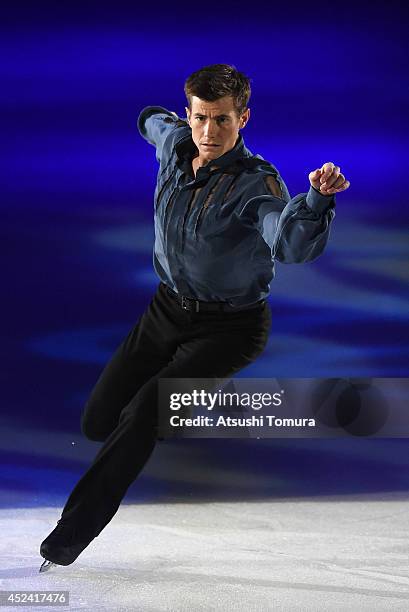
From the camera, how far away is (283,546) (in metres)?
4.22

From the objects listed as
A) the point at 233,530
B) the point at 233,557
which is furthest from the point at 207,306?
the point at 233,530

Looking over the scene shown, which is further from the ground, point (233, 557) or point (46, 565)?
point (46, 565)

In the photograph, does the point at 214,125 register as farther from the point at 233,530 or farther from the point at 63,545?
the point at 233,530

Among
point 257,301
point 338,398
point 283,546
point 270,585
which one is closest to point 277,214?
point 257,301

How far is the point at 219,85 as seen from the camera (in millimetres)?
3256

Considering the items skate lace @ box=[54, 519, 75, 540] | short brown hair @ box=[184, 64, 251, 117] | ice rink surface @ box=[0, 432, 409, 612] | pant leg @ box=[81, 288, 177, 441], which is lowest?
ice rink surface @ box=[0, 432, 409, 612]

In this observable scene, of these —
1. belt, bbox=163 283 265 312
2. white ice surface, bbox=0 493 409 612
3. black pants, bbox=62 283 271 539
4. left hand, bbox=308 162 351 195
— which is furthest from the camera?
white ice surface, bbox=0 493 409 612

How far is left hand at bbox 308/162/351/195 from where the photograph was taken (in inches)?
103

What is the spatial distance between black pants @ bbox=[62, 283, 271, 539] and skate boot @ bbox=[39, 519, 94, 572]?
0.08 feet

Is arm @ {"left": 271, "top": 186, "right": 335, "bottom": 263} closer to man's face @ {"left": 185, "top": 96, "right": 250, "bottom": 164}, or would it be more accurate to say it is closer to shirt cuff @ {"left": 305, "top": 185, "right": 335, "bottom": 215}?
shirt cuff @ {"left": 305, "top": 185, "right": 335, "bottom": 215}

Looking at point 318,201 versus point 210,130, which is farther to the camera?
point 210,130

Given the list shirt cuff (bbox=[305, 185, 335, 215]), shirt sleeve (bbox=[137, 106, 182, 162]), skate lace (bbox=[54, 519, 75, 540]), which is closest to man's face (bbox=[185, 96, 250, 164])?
shirt sleeve (bbox=[137, 106, 182, 162])

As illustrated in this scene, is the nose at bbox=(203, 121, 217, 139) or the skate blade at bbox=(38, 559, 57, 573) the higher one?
the nose at bbox=(203, 121, 217, 139)

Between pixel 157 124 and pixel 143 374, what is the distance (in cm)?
85
